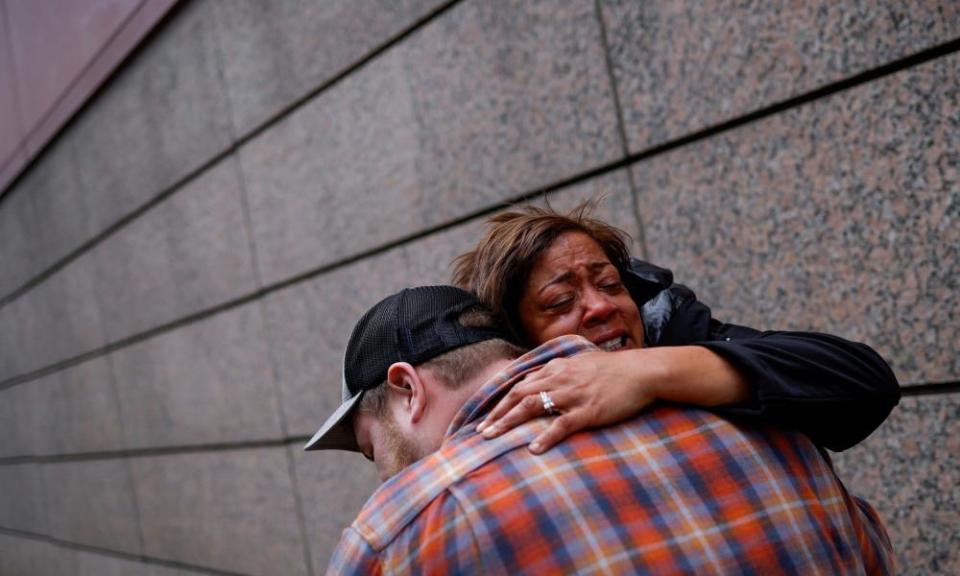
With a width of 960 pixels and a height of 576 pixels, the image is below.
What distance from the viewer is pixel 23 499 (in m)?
9.87

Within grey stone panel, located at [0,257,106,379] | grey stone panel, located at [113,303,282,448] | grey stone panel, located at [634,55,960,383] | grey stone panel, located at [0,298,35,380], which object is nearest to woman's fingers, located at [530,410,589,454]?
grey stone panel, located at [634,55,960,383]

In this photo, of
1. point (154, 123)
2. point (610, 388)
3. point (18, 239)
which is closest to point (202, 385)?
point (154, 123)

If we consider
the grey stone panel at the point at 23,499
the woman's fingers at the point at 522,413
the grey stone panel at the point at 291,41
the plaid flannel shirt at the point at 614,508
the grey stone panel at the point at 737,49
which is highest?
the grey stone panel at the point at 291,41

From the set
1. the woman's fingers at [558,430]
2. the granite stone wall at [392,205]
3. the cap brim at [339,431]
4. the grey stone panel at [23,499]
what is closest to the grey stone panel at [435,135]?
the granite stone wall at [392,205]

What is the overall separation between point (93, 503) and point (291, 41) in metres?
A: 5.19

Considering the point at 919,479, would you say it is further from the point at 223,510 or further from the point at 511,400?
the point at 223,510

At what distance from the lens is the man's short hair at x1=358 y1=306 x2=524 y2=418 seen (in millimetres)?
1687

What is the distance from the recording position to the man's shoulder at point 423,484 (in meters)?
1.38

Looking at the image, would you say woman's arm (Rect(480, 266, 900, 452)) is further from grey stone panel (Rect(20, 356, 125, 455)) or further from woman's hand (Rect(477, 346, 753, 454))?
grey stone panel (Rect(20, 356, 125, 455))

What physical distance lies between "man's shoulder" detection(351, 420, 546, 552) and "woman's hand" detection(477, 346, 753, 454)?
3 centimetres

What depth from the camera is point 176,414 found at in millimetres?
6344

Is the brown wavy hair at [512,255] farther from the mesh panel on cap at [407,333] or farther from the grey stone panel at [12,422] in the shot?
the grey stone panel at [12,422]

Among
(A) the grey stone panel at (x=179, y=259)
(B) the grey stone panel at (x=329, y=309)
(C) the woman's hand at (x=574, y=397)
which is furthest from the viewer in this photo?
(A) the grey stone panel at (x=179, y=259)

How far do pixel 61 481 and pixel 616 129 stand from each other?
295 inches
